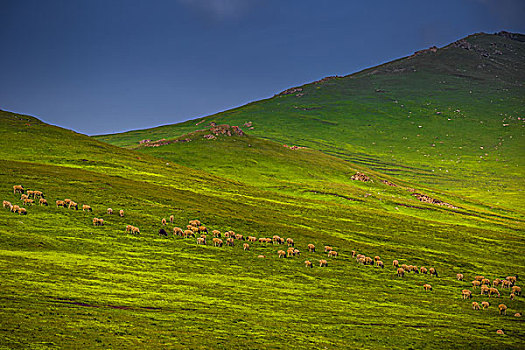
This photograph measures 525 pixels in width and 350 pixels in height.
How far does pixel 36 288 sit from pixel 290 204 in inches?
2406

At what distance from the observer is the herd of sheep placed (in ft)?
173

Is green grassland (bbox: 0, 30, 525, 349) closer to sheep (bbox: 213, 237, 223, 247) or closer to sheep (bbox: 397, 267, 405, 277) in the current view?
sheep (bbox: 397, 267, 405, 277)

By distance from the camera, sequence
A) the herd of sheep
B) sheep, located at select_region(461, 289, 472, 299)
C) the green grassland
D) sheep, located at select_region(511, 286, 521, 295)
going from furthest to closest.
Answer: sheep, located at select_region(511, 286, 521, 295) < the herd of sheep < sheep, located at select_region(461, 289, 472, 299) < the green grassland

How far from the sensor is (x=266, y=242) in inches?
2354

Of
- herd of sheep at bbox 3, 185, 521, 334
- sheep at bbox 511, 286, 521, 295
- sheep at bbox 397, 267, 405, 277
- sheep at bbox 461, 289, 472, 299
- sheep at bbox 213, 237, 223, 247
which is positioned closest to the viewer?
sheep at bbox 461, 289, 472, 299

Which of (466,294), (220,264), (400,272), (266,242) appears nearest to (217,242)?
(220,264)

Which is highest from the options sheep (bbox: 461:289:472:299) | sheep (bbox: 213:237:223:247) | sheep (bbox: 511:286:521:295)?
sheep (bbox: 213:237:223:247)

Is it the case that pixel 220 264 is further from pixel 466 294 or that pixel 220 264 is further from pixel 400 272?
pixel 466 294

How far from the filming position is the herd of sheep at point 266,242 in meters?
52.8

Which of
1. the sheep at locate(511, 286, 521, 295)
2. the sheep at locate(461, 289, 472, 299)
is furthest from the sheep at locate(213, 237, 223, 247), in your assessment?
the sheep at locate(511, 286, 521, 295)

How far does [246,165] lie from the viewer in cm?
12694

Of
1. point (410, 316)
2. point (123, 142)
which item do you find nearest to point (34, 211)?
point (410, 316)

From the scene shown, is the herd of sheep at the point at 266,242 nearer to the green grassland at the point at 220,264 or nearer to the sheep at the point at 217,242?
the sheep at the point at 217,242

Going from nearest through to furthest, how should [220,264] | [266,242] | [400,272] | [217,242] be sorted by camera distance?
[220,264] < [217,242] < [400,272] < [266,242]
